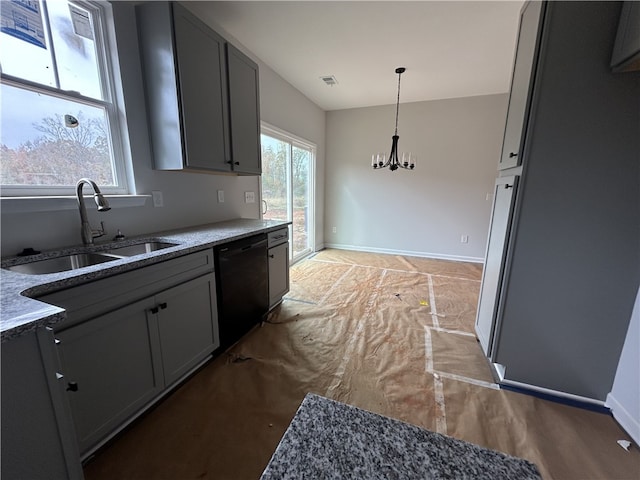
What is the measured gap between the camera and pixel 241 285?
6.99 feet

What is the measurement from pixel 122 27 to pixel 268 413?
261 centimetres

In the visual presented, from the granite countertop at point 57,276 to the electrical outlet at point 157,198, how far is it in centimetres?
22

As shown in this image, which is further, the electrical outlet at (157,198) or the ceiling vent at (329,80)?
the ceiling vent at (329,80)

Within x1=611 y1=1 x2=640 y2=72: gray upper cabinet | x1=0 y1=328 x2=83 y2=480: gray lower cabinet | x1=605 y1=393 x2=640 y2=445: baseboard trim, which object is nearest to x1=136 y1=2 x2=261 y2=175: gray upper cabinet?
x1=0 y1=328 x2=83 y2=480: gray lower cabinet

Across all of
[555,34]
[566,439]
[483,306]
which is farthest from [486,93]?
[566,439]

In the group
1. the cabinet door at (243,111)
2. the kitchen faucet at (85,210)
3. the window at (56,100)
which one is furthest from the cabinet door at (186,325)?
the cabinet door at (243,111)

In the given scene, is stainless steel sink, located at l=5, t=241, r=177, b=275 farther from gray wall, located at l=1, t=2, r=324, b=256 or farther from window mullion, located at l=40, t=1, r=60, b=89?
window mullion, located at l=40, t=1, r=60, b=89

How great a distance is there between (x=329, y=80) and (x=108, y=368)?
371cm

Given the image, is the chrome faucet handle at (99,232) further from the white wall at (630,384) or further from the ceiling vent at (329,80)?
the white wall at (630,384)

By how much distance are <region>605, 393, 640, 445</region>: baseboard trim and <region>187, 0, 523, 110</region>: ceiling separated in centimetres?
278

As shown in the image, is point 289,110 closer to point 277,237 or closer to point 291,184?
point 291,184

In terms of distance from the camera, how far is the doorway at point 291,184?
3.46 metres

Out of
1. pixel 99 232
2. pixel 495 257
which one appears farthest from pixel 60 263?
pixel 495 257

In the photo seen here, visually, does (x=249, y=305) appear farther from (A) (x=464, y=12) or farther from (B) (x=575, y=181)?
(A) (x=464, y=12)
